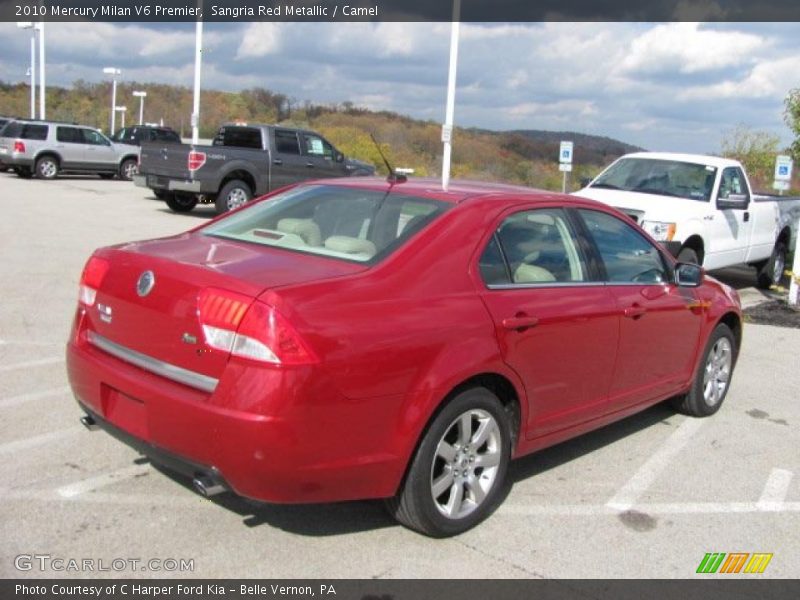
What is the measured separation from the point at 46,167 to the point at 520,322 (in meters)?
24.7

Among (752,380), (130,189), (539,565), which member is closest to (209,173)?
(130,189)

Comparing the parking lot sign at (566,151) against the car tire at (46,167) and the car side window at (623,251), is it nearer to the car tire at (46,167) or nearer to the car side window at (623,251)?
the car side window at (623,251)

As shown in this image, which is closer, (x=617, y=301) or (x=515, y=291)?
(x=515, y=291)

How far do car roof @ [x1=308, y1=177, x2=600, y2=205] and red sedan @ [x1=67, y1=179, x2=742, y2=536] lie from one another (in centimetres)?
2

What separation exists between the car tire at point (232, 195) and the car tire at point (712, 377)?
38.7 feet

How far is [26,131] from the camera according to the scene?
2477cm

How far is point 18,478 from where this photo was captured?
13.6 ft

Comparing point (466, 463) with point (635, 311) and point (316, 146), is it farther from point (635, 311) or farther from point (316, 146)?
point (316, 146)

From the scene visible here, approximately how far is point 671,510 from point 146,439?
107 inches

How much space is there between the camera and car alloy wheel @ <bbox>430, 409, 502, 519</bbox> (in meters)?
3.71

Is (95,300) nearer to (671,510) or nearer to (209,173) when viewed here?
(671,510)

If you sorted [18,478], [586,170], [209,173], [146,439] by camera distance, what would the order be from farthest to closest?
[586,170] → [209,173] → [18,478] → [146,439]

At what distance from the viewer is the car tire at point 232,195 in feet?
53.8
